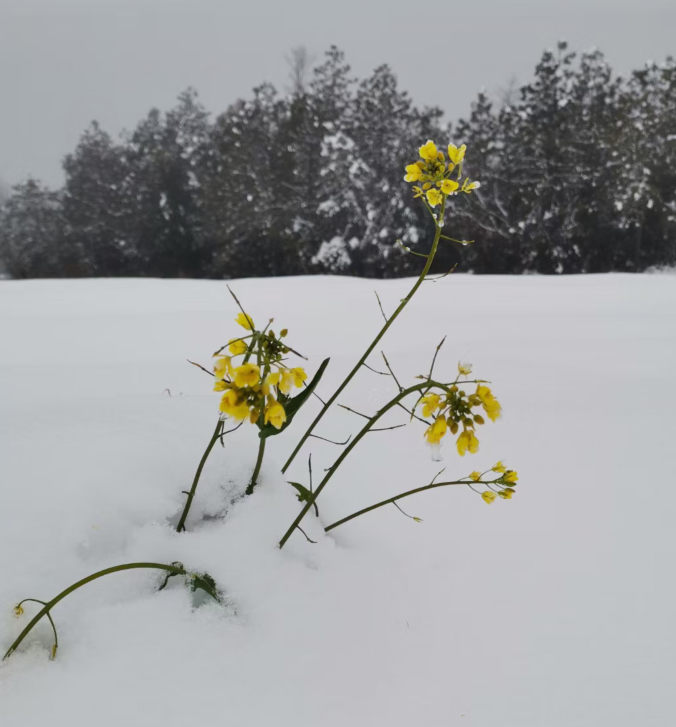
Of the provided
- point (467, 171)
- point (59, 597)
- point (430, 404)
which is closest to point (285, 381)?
point (430, 404)

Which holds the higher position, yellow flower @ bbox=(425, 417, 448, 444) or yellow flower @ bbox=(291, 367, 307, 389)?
yellow flower @ bbox=(291, 367, 307, 389)

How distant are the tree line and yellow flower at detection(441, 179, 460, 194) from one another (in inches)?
422

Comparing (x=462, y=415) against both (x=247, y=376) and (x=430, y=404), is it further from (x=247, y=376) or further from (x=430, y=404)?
(x=247, y=376)

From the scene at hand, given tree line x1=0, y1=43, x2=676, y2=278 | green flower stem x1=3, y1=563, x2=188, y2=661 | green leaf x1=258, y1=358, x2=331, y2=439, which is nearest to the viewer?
green flower stem x1=3, y1=563, x2=188, y2=661

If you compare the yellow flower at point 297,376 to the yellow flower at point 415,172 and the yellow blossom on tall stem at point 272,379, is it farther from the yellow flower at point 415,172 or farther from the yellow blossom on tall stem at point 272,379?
the yellow flower at point 415,172

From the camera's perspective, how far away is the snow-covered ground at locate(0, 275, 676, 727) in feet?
1.54

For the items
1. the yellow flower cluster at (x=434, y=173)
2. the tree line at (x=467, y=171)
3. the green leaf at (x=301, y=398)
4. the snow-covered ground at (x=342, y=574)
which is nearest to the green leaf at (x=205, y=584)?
the snow-covered ground at (x=342, y=574)

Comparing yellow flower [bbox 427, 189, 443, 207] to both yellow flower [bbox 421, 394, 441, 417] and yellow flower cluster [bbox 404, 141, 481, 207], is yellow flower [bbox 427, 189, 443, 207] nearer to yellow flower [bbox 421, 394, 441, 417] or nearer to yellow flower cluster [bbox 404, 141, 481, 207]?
yellow flower cluster [bbox 404, 141, 481, 207]

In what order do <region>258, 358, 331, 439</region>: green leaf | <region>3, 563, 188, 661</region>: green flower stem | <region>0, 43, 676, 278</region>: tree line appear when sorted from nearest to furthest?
1. <region>3, 563, 188, 661</region>: green flower stem
2. <region>258, 358, 331, 439</region>: green leaf
3. <region>0, 43, 676, 278</region>: tree line

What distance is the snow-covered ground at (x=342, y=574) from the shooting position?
18.5 inches

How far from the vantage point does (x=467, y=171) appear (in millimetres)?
12117

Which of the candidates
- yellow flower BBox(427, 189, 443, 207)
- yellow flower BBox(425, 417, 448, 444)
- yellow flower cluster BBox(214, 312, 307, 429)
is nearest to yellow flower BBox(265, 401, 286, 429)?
yellow flower cluster BBox(214, 312, 307, 429)

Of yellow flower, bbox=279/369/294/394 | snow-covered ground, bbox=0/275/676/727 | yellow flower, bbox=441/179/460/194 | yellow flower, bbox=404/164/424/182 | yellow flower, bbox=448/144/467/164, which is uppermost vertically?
yellow flower, bbox=448/144/467/164

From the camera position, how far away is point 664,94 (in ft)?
35.5
